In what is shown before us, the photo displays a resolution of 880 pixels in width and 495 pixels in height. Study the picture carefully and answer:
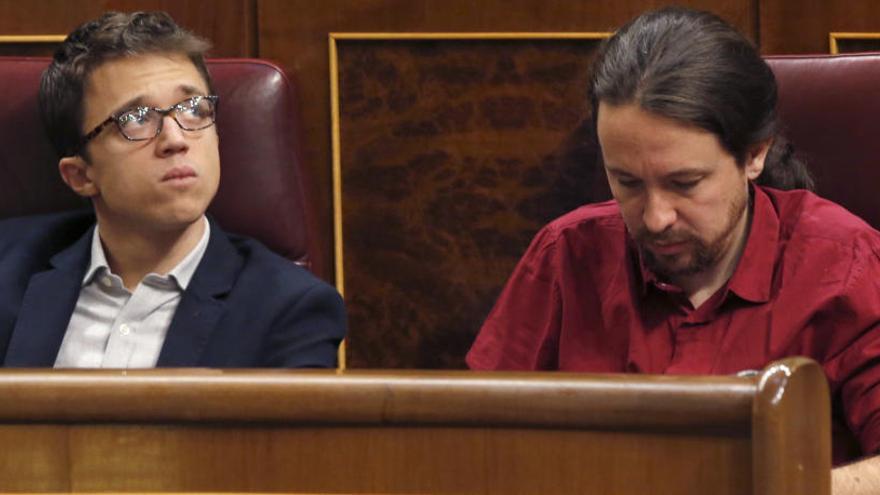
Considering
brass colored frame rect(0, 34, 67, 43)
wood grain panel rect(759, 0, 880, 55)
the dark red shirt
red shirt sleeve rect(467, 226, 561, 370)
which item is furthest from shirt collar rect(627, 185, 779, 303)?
brass colored frame rect(0, 34, 67, 43)

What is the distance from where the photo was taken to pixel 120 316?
4.79 ft

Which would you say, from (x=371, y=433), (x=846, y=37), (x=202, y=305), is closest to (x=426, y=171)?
(x=202, y=305)

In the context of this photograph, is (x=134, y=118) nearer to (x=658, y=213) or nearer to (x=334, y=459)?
(x=658, y=213)

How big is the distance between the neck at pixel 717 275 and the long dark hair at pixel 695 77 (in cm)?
8

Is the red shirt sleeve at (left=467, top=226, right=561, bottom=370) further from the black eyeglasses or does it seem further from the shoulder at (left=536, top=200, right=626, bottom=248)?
the black eyeglasses

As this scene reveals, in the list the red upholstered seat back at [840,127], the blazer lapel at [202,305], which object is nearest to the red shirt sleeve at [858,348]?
the red upholstered seat back at [840,127]

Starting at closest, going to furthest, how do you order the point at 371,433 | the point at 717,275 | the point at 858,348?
the point at 371,433, the point at 858,348, the point at 717,275

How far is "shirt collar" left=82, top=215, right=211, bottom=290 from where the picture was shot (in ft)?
4.83

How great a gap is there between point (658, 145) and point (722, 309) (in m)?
0.17

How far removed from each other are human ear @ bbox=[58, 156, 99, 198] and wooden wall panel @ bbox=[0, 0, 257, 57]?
30 centimetres

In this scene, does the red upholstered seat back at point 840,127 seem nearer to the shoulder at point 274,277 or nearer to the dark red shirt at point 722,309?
the dark red shirt at point 722,309

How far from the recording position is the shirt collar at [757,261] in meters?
1.22

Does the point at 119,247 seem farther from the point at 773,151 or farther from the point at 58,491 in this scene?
the point at 58,491

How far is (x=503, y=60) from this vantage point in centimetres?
173
